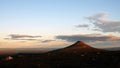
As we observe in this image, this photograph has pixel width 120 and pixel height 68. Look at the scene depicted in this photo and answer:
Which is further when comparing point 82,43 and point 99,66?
point 82,43

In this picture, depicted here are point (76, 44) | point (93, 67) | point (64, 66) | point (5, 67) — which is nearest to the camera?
point (93, 67)

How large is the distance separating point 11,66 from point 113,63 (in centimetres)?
2209

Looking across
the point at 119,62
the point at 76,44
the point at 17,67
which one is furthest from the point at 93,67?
the point at 76,44

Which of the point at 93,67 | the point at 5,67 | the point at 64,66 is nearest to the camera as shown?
the point at 93,67

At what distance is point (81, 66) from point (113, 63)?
6414 mm

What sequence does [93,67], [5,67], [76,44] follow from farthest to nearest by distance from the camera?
1. [76,44]
2. [5,67]
3. [93,67]

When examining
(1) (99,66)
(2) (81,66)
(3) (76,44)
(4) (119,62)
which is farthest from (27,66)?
(3) (76,44)

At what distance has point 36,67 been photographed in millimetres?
58125

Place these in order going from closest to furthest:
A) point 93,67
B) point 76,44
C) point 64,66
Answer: point 93,67 < point 64,66 < point 76,44

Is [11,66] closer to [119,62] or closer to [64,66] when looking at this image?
[64,66]

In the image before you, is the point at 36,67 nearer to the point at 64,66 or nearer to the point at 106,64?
the point at 64,66

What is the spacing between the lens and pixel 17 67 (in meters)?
59.7

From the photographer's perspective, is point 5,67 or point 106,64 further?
point 5,67

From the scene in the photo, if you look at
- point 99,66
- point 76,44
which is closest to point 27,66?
point 99,66
